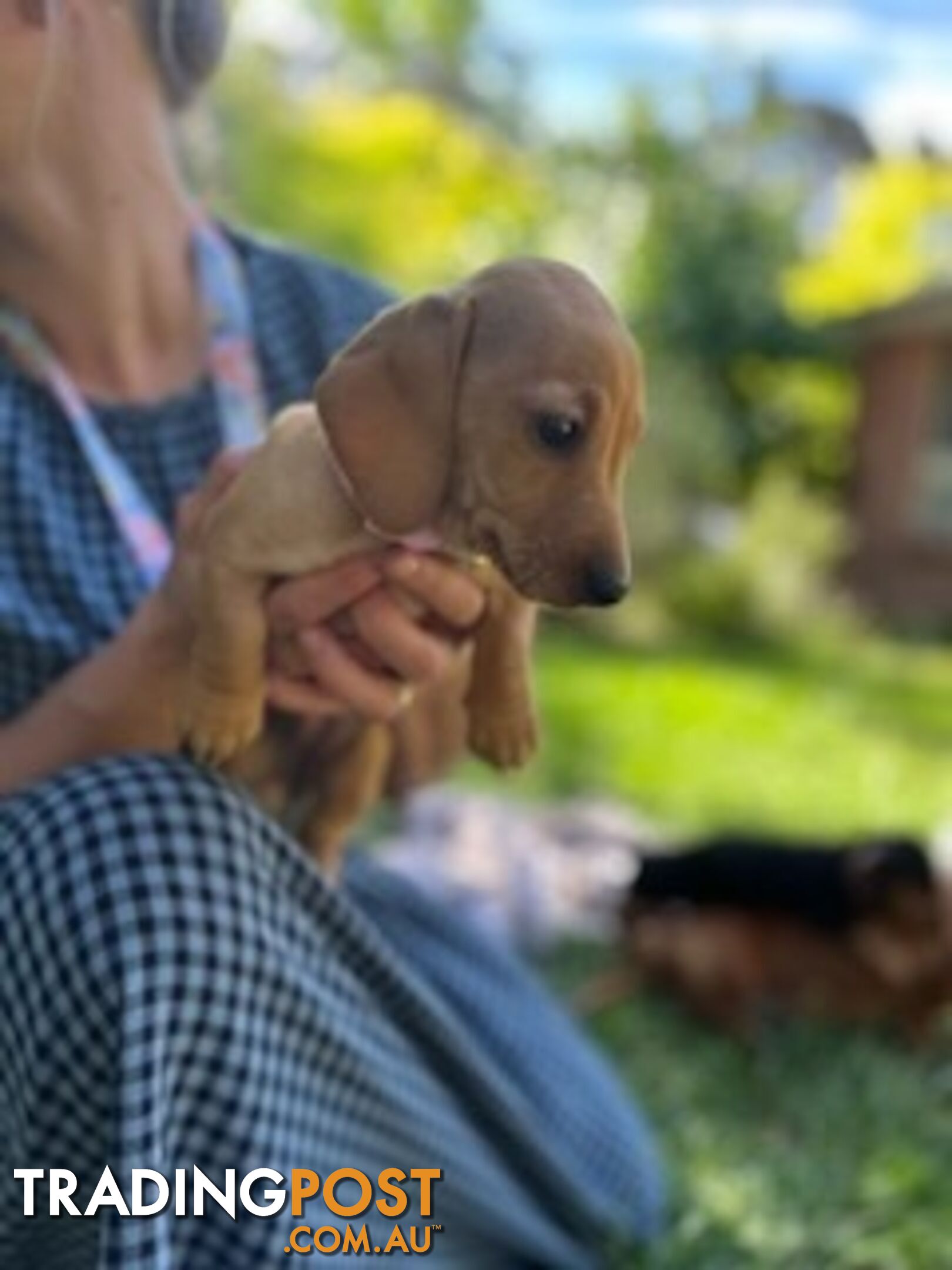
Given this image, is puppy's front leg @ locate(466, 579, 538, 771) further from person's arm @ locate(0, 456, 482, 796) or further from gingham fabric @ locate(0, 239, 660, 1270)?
gingham fabric @ locate(0, 239, 660, 1270)

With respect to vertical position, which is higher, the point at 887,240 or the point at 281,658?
the point at 281,658

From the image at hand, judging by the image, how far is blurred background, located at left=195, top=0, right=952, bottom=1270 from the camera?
4.22 m

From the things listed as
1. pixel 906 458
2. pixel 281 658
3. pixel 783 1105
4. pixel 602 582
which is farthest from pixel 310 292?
pixel 906 458

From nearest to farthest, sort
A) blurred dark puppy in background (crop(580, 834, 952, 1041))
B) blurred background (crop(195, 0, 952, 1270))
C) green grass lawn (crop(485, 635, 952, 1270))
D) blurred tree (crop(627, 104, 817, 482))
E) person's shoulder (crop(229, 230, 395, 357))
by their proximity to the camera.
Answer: person's shoulder (crop(229, 230, 395, 357)) → green grass lawn (crop(485, 635, 952, 1270)) → blurred dark puppy in background (crop(580, 834, 952, 1041)) → blurred background (crop(195, 0, 952, 1270)) → blurred tree (crop(627, 104, 817, 482))

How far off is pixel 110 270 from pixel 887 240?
20.5ft

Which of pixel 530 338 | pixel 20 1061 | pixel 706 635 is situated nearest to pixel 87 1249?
pixel 20 1061

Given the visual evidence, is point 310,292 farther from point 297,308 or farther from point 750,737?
point 750,737

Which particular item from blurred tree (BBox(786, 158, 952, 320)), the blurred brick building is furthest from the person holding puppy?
blurred tree (BBox(786, 158, 952, 320))

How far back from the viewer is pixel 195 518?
1158 mm

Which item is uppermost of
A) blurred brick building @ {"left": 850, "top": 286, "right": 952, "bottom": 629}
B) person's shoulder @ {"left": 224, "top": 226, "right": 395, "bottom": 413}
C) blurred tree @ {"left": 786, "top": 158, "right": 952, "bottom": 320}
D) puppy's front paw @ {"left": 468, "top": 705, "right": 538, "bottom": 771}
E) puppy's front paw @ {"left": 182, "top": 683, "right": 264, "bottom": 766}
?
person's shoulder @ {"left": 224, "top": 226, "right": 395, "bottom": 413}

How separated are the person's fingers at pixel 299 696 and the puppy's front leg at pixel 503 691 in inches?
3.1

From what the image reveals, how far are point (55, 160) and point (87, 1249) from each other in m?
0.64

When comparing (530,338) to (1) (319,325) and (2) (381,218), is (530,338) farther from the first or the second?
Answer: (2) (381,218)

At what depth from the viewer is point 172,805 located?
110 cm
